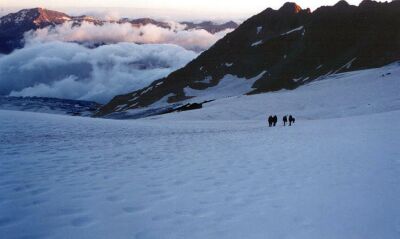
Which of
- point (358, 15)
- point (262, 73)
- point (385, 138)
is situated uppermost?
point (358, 15)

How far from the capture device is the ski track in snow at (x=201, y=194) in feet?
22.2

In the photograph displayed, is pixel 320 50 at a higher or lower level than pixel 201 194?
higher

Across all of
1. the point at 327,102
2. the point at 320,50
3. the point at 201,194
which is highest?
the point at 320,50

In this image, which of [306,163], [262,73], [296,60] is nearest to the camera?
[306,163]

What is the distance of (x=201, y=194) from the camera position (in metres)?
9.20

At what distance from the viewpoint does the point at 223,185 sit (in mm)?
10203

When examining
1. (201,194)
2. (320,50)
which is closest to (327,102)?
(201,194)

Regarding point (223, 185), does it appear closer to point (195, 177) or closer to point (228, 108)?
point (195, 177)

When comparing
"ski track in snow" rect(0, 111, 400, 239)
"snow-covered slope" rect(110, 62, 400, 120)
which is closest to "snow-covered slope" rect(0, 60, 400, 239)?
"ski track in snow" rect(0, 111, 400, 239)

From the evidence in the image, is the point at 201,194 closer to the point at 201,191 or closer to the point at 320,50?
the point at 201,191

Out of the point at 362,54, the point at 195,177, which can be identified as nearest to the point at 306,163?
the point at 195,177

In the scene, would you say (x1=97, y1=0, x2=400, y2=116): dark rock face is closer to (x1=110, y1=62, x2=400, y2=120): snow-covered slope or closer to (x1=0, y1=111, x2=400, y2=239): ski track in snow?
(x1=110, y1=62, x2=400, y2=120): snow-covered slope

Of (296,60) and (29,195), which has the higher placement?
(296,60)

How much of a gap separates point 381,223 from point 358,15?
179923 mm
